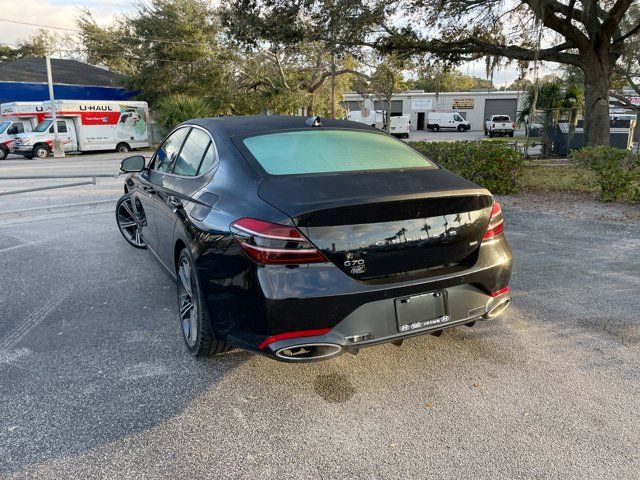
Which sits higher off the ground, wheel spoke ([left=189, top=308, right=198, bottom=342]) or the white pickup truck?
the white pickup truck

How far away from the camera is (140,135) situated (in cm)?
2653

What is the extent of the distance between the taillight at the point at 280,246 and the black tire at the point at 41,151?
24.7 metres

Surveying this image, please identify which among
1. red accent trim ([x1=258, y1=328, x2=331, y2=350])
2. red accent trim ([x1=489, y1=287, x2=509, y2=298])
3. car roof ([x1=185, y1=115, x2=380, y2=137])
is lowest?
red accent trim ([x1=258, y1=328, x2=331, y2=350])

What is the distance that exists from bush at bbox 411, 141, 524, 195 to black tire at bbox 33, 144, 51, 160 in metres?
21.1

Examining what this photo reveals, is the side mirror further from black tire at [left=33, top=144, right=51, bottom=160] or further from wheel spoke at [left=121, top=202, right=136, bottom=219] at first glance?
black tire at [left=33, top=144, right=51, bottom=160]

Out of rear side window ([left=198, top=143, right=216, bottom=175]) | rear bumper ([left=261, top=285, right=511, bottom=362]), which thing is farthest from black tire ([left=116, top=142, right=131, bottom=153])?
rear bumper ([left=261, top=285, right=511, bottom=362])

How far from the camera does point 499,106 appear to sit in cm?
5434

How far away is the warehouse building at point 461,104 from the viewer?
5412cm

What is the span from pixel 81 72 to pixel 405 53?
28.4m

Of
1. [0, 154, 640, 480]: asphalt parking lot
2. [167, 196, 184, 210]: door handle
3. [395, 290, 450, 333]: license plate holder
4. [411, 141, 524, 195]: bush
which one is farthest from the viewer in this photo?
[411, 141, 524, 195]: bush

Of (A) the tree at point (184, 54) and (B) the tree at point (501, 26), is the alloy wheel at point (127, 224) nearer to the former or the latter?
(B) the tree at point (501, 26)

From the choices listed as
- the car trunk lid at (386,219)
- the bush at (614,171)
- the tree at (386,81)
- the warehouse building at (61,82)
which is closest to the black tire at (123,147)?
the warehouse building at (61,82)

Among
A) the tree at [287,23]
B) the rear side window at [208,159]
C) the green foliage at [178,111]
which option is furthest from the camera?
the green foliage at [178,111]

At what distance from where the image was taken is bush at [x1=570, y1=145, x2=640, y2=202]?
26.3ft
